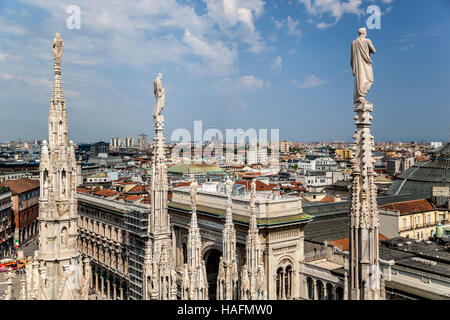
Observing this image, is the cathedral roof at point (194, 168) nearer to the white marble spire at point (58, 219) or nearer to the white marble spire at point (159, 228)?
the white marble spire at point (159, 228)

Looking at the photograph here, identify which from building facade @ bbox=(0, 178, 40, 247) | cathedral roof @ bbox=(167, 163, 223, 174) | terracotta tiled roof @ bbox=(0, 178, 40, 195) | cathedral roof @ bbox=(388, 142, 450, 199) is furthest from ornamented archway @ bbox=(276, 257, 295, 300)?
cathedral roof @ bbox=(167, 163, 223, 174)

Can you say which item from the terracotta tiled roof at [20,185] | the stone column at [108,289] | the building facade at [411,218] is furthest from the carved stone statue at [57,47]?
the terracotta tiled roof at [20,185]

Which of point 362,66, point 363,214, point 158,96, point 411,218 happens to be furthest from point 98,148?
point 363,214

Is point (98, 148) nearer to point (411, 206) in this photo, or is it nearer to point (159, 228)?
point (411, 206)

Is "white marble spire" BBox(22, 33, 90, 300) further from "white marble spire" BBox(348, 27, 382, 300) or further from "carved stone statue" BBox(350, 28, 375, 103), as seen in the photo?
"carved stone statue" BBox(350, 28, 375, 103)

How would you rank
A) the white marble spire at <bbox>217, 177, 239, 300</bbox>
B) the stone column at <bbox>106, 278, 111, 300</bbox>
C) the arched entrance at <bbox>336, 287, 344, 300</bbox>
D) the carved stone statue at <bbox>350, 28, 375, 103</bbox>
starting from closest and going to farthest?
1. the carved stone statue at <bbox>350, 28, 375, 103</bbox>
2. the white marble spire at <bbox>217, 177, 239, 300</bbox>
3. the arched entrance at <bbox>336, 287, 344, 300</bbox>
4. the stone column at <bbox>106, 278, 111, 300</bbox>

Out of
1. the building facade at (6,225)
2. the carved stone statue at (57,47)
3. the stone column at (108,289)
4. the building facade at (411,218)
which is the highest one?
the carved stone statue at (57,47)
